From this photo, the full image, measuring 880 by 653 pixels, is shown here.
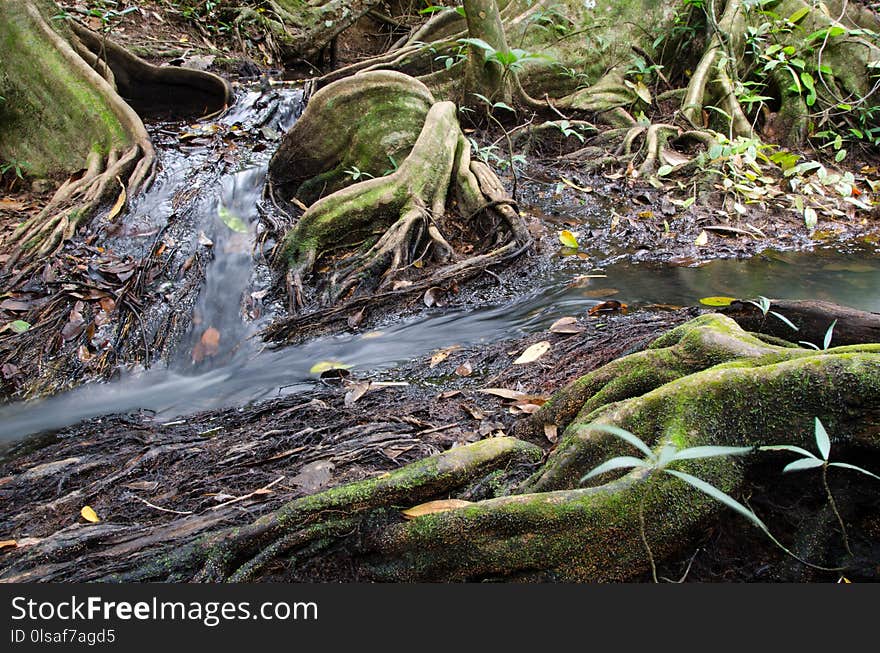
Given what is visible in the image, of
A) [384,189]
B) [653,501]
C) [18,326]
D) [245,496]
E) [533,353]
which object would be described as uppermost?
[384,189]

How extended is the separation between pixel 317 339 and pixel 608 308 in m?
2.24

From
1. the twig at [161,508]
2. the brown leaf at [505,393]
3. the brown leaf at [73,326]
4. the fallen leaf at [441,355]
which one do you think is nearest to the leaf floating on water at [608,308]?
the fallen leaf at [441,355]

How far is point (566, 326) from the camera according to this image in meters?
4.37

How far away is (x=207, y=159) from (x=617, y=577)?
6.58 metres

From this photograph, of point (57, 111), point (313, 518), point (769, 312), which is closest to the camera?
point (313, 518)

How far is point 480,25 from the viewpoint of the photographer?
23.5 feet

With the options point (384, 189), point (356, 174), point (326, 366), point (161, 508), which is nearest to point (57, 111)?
point (356, 174)

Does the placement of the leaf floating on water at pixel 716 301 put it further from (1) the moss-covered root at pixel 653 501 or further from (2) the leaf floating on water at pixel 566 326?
(1) the moss-covered root at pixel 653 501

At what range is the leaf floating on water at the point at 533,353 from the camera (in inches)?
154

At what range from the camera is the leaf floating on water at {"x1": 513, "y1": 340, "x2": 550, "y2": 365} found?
3.92 m

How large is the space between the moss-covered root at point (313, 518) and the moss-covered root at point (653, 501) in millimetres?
166

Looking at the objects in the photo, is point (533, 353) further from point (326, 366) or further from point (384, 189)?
point (384, 189)

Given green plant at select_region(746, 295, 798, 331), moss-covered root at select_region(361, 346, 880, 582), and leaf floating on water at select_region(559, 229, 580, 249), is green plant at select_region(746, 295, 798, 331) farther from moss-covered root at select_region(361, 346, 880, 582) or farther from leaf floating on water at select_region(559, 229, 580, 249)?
leaf floating on water at select_region(559, 229, 580, 249)

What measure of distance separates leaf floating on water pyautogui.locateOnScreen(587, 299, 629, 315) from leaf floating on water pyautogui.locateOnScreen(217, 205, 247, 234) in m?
3.45
